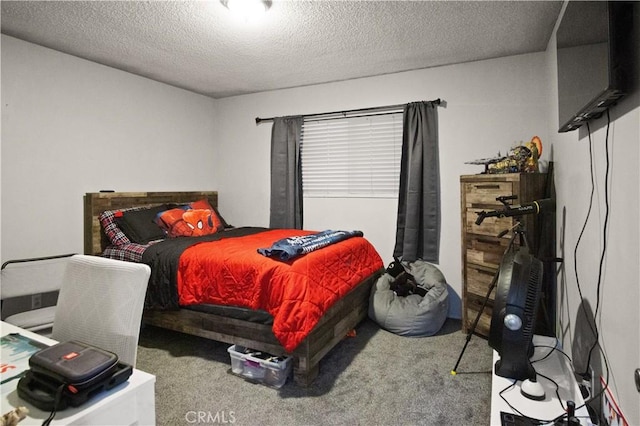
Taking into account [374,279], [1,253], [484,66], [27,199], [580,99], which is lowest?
[374,279]

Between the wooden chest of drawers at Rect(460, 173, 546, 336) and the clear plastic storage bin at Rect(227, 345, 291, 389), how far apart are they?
Result: 65.1 inches

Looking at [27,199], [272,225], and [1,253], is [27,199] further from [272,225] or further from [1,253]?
[272,225]

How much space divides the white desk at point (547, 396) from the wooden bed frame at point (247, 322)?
1.13m

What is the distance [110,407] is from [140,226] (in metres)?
2.77

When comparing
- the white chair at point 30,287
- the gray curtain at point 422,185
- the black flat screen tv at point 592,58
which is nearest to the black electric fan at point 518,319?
the black flat screen tv at point 592,58

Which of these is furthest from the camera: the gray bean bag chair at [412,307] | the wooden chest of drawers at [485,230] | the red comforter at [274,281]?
the gray bean bag chair at [412,307]

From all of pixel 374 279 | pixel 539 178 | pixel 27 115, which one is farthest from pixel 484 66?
pixel 27 115

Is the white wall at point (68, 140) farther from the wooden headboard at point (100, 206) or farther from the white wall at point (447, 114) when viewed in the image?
the white wall at point (447, 114)

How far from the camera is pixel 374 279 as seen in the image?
3.44 meters

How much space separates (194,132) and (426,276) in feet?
10.8

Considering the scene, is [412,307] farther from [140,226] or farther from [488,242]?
[140,226]

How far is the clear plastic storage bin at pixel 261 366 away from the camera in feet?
7.42

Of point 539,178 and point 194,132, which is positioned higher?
point 194,132

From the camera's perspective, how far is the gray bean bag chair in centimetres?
301
